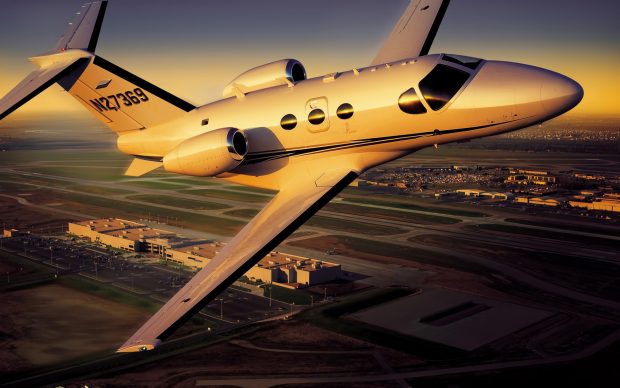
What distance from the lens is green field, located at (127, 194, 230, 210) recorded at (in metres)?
159

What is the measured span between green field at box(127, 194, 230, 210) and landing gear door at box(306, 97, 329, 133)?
424 ft

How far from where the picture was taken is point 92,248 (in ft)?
370

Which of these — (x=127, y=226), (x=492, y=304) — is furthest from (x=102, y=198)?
(x=492, y=304)

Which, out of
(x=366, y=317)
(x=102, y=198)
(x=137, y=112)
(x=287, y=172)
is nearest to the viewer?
(x=287, y=172)

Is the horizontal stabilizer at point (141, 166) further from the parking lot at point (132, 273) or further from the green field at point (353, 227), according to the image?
the green field at point (353, 227)

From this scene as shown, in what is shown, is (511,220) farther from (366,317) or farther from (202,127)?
(202,127)

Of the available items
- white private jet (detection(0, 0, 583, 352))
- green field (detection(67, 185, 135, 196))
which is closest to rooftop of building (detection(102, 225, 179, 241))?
green field (detection(67, 185, 135, 196))

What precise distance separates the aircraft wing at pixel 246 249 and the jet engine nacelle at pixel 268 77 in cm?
580

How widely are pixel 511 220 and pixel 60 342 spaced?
103720mm

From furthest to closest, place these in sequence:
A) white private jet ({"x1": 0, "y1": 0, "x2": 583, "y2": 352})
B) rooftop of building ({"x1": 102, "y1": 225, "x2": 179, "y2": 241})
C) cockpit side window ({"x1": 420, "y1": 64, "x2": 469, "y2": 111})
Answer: rooftop of building ({"x1": 102, "y1": 225, "x2": 179, "y2": 241}) < cockpit side window ({"x1": 420, "y1": 64, "x2": 469, "y2": 111}) < white private jet ({"x1": 0, "y1": 0, "x2": 583, "y2": 352})

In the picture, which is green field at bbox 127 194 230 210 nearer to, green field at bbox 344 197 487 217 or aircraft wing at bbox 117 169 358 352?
green field at bbox 344 197 487 217

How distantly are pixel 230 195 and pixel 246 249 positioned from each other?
15467cm

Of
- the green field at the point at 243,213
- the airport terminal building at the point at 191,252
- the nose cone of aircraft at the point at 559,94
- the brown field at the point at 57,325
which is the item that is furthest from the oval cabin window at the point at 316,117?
the green field at the point at 243,213

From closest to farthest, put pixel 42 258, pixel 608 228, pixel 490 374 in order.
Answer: pixel 490 374, pixel 42 258, pixel 608 228
